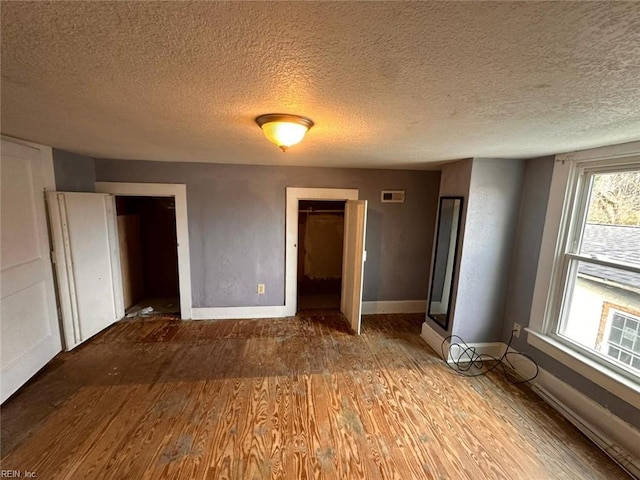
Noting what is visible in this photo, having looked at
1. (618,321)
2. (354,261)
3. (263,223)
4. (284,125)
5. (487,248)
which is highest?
(284,125)

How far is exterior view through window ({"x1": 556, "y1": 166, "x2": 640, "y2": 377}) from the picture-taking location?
181 centimetres

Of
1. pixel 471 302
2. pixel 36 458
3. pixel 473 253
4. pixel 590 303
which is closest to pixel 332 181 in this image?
pixel 473 253

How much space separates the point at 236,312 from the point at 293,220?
1.45 m

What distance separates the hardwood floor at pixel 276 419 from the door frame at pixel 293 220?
2.72 ft

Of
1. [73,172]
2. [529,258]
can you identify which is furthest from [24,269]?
[529,258]

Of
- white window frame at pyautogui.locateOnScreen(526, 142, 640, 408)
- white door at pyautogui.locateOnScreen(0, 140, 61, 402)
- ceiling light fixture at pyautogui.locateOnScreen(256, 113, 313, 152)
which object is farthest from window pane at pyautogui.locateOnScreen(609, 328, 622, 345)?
white door at pyautogui.locateOnScreen(0, 140, 61, 402)

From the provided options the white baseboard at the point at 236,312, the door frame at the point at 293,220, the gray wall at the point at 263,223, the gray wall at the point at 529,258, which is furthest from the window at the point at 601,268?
the white baseboard at the point at 236,312

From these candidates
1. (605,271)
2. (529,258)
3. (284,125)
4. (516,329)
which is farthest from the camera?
(516,329)

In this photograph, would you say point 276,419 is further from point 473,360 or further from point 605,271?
point 605,271

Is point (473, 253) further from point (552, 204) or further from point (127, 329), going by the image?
point (127, 329)

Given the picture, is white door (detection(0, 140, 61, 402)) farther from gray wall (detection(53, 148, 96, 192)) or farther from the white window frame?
the white window frame

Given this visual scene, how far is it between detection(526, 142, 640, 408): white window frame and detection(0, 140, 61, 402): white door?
4.33 metres

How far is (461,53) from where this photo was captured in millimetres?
784

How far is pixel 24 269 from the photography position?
2193 millimetres
